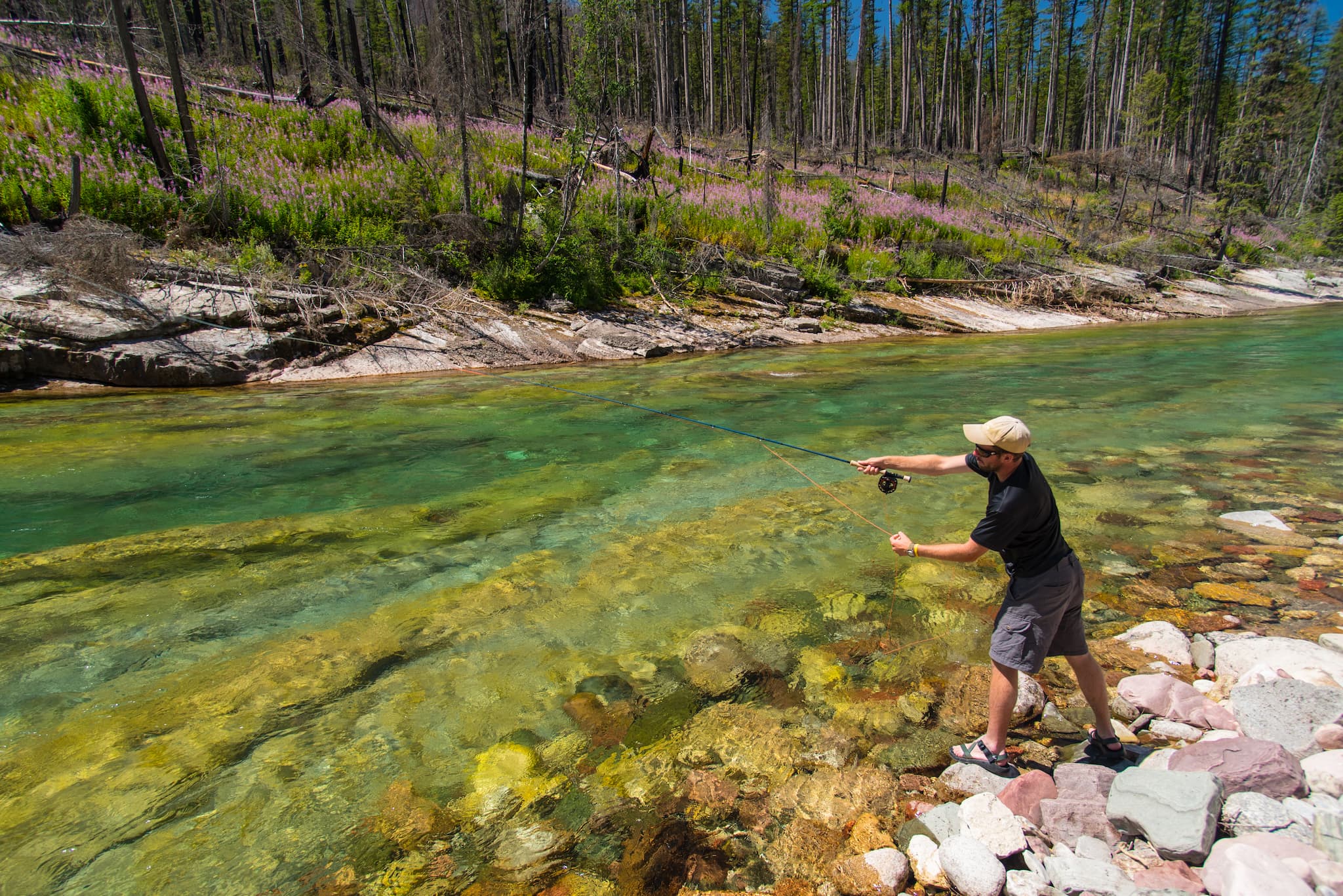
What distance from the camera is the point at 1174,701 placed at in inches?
125

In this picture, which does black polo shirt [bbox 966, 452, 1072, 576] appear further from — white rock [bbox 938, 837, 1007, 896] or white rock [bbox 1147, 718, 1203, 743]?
white rock [bbox 938, 837, 1007, 896]

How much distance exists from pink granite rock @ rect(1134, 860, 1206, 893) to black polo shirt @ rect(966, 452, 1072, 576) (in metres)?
1.16

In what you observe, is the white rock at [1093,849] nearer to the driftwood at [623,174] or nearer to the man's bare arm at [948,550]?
the man's bare arm at [948,550]

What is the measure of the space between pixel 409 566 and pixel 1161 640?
15.3 feet

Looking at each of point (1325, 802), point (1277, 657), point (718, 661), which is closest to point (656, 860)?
point (718, 661)

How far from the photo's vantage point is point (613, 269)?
15438mm

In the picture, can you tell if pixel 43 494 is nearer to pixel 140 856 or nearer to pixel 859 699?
pixel 140 856

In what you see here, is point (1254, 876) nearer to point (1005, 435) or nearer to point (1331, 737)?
point (1331, 737)

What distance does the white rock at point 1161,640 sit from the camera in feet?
11.6

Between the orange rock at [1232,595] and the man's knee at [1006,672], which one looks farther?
the orange rock at [1232,595]

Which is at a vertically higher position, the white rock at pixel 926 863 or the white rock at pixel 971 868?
the white rock at pixel 971 868

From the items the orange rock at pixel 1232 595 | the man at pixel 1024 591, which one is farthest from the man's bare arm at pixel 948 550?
the orange rock at pixel 1232 595

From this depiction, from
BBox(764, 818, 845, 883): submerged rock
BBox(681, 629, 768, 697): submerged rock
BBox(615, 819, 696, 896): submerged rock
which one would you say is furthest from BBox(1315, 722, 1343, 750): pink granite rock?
BBox(615, 819, 696, 896): submerged rock

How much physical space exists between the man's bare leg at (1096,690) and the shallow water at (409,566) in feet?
2.28
